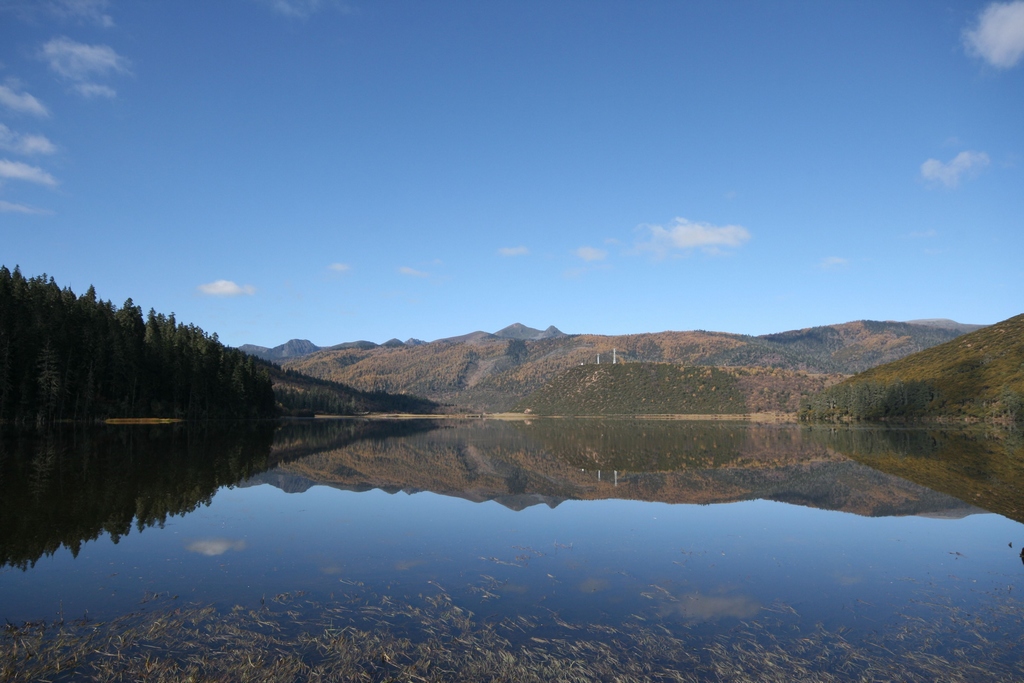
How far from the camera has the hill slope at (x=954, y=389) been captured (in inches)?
4277

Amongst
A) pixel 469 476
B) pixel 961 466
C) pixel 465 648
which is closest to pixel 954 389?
pixel 961 466

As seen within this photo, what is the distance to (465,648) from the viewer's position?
10320 millimetres

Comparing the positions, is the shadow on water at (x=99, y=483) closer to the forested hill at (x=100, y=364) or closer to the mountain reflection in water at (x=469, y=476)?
the mountain reflection in water at (x=469, y=476)

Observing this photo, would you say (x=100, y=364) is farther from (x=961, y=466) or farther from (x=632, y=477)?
(x=961, y=466)

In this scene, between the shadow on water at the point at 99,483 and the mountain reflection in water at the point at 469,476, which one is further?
the mountain reflection in water at the point at 469,476

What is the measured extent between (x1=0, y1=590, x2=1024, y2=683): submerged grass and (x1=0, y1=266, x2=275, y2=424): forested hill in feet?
234

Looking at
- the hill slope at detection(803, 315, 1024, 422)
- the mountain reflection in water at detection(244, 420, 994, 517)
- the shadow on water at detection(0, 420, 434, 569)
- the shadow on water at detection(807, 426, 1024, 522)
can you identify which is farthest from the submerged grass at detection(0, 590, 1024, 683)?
the hill slope at detection(803, 315, 1024, 422)

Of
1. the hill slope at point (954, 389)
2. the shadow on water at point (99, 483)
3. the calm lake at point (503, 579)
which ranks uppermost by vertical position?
the hill slope at point (954, 389)

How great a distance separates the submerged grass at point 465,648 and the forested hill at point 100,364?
71234mm

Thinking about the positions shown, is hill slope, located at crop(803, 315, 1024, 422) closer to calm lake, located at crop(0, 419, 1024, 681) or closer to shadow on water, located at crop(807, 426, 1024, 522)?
shadow on water, located at crop(807, 426, 1024, 522)

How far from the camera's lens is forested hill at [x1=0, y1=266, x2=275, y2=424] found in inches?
2778

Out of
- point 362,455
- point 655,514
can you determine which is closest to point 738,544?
point 655,514

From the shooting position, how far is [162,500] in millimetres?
24219

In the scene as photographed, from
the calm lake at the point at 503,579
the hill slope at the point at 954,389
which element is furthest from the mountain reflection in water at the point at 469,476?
the hill slope at the point at 954,389
